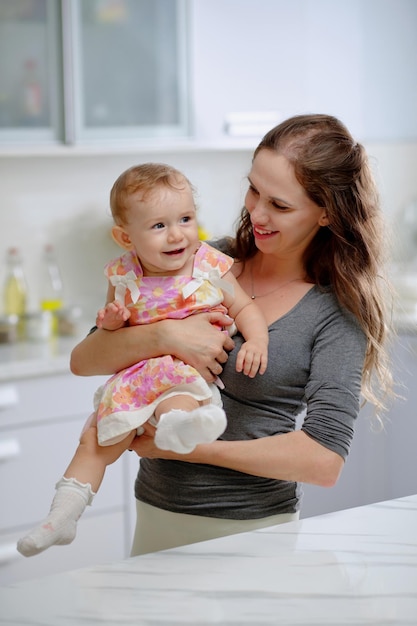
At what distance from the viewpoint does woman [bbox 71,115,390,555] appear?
1.47 metres

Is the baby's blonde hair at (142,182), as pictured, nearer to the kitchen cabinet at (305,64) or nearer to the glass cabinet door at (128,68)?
the glass cabinet door at (128,68)

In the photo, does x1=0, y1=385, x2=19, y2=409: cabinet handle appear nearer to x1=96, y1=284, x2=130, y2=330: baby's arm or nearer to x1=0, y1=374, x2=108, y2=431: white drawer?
x1=0, y1=374, x2=108, y2=431: white drawer

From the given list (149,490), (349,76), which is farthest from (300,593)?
(349,76)

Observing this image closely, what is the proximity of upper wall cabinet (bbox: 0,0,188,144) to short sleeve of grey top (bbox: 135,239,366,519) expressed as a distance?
1.54 metres

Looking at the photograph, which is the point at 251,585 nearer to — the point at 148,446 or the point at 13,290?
the point at 148,446

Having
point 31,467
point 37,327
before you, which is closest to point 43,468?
point 31,467

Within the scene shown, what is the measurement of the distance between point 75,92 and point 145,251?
60.7 inches

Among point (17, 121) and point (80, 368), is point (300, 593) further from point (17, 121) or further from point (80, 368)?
point (17, 121)

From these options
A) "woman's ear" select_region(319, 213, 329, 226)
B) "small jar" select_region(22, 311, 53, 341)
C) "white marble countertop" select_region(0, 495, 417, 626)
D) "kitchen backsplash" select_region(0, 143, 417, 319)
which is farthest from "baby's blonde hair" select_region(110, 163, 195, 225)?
"kitchen backsplash" select_region(0, 143, 417, 319)

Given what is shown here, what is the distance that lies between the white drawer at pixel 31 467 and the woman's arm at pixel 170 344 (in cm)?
116

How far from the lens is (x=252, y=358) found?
1.47 meters

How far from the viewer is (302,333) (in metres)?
1.54

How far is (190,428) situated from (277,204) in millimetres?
434

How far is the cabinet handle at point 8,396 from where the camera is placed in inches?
103
